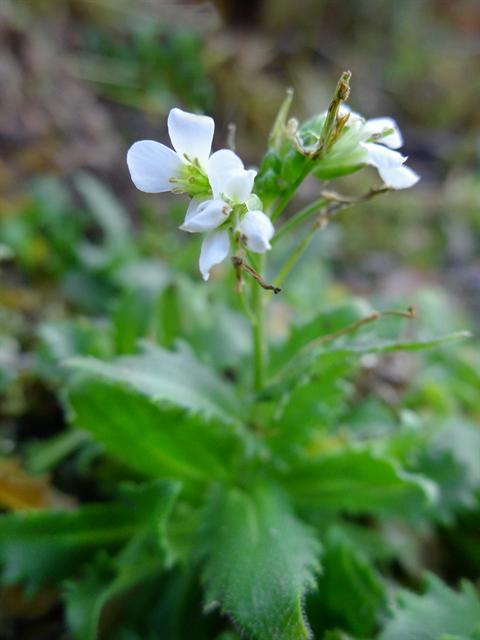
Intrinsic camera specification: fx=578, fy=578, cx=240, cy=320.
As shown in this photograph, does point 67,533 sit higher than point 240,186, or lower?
lower

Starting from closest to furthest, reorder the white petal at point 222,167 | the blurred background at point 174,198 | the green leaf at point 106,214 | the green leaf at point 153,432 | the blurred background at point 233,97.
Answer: the white petal at point 222,167, the green leaf at point 153,432, the blurred background at point 174,198, the green leaf at point 106,214, the blurred background at point 233,97

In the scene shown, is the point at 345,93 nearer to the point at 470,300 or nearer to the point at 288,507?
the point at 288,507

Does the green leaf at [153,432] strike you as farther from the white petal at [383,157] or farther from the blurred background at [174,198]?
the white petal at [383,157]

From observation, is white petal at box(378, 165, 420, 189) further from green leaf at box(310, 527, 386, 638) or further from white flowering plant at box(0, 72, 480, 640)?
green leaf at box(310, 527, 386, 638)

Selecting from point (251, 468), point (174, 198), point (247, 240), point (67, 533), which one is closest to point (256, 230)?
point (247, 240)

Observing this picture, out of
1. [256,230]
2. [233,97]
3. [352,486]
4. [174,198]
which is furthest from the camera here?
[233,97]

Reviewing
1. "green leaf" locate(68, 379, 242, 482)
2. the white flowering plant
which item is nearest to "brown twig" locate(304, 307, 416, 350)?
the white flowering plant

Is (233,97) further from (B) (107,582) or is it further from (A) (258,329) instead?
(B) (107,582)

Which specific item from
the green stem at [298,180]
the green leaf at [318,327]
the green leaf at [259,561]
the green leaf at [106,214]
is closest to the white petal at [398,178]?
the green stem at [298,180]
